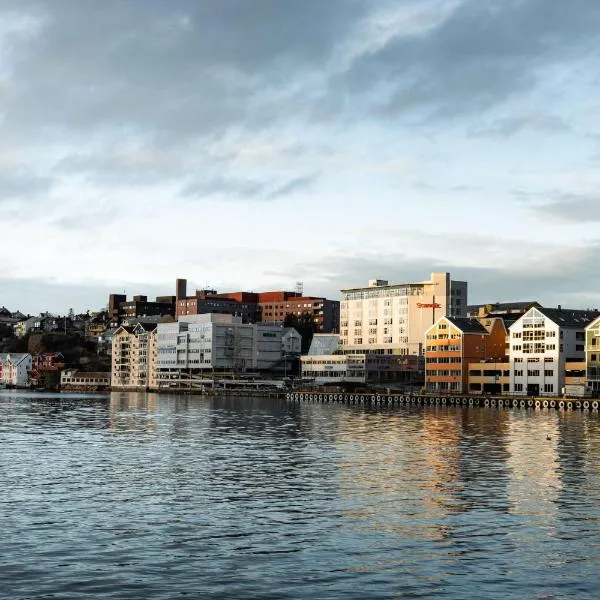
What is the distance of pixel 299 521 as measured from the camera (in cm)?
3991

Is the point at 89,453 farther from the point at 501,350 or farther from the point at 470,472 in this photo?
the point at 501,350

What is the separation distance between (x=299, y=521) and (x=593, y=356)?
142 metres

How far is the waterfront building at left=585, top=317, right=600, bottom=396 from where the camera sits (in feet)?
557

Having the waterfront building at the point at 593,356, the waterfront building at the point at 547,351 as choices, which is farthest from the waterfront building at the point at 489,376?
the waterfront building at the point at 593,356

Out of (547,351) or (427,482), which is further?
(547,351)

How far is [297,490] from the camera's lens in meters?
48.9

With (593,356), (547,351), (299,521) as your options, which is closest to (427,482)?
(299,521)

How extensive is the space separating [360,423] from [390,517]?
71.4 m

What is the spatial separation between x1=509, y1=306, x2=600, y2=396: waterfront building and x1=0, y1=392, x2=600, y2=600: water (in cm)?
10356

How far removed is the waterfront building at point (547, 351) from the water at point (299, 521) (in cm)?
10356

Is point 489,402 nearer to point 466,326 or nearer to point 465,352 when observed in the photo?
point 465,352

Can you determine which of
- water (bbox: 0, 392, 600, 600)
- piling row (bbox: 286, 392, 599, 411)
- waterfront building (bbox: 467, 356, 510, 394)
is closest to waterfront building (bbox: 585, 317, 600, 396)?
piling row (bbox: 286, 392, 599, 411)

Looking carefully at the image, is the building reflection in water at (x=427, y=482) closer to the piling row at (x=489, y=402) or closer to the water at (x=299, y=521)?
the water at (x=299, y=521)

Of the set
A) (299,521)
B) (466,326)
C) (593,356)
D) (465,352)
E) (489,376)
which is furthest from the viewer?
(466,326)
